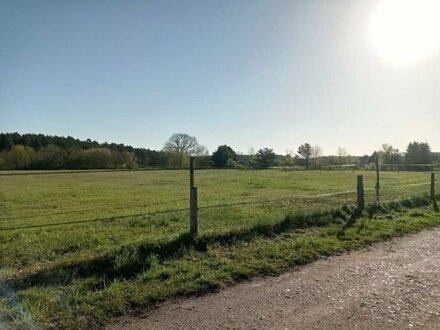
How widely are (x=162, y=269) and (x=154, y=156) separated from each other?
51984mm

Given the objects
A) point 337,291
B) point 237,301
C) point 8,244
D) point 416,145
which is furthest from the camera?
point 416,145

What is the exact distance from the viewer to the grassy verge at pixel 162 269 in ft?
12.3

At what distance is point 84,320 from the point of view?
352 centimetres

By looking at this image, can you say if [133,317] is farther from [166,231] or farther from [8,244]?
[8,244]

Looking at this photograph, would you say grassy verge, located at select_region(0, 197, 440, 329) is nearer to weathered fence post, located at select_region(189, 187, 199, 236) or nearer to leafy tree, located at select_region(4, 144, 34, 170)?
weathered fence post, located at select_region(189, 187, 199, 236)

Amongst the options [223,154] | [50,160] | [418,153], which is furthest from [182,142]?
[50,160]

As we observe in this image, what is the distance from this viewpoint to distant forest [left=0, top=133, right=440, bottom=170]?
9.73m

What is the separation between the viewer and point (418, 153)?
7331 cm

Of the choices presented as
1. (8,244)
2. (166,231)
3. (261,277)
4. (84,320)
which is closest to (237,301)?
(261,277)

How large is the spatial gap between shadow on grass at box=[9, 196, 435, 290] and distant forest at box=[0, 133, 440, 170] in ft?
7.40

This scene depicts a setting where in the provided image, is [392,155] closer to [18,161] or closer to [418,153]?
[418,153]

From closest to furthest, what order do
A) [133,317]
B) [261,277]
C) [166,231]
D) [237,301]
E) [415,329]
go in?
[415,329]
[133,317]
[237,301]
[261,277]
[166,231]

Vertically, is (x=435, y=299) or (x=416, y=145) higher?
(x=416, y=145)

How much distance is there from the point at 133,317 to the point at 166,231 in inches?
198
